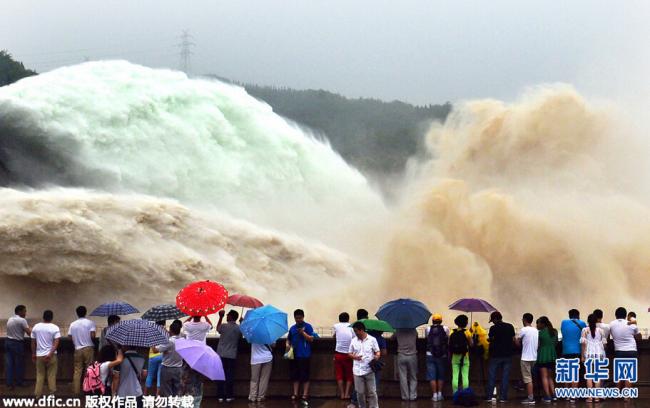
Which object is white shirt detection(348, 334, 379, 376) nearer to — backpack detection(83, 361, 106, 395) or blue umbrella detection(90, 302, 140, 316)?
backpack detection(83, 361, 106, 395)

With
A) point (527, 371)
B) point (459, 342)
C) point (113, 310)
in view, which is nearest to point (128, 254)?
point (113, 310)

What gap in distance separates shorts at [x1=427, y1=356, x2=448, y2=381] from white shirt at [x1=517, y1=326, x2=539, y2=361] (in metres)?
1.21

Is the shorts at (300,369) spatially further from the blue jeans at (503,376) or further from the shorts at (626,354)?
the shorts at (626,354)

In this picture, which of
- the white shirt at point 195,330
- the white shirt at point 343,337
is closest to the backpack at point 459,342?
the white shirt at point 343,337

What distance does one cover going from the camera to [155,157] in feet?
94.9

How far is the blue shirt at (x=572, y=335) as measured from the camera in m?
13.4

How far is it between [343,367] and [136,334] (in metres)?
4.37

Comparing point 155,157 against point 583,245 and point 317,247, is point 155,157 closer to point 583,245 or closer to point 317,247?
point 317,247

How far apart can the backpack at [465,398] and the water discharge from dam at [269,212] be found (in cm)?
1140

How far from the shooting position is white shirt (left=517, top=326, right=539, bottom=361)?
13352 millimetres

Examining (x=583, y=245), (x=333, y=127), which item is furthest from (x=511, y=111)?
(x=333, y=127)

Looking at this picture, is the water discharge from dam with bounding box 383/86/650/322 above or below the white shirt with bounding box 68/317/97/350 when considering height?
above

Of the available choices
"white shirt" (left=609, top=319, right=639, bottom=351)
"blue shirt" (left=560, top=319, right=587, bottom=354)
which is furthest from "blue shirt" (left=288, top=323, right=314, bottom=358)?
"white shirt" (left=609, top=319, right=639, bottom=351)

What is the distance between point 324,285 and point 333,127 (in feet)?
177
